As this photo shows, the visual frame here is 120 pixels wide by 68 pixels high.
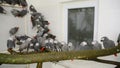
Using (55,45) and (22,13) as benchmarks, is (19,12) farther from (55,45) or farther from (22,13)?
(55,45)

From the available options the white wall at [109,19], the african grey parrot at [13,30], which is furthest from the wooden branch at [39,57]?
the african grey parrot at [13,30]

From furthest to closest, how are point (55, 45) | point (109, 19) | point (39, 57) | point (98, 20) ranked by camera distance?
1. point (98, 20)
2. point (109, 19)
3. point (55, 45)
4. point (39, 57)

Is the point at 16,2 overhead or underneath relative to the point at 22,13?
overhead

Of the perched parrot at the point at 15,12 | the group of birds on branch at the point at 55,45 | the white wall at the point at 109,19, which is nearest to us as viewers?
the group of birds on branch at the point at 55,45

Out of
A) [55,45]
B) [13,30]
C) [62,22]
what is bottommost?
[55,45]

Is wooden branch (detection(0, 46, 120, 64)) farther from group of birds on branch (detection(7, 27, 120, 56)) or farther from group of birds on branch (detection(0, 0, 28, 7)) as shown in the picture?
group of birds on branch (detection(0, 0, 28, 7))

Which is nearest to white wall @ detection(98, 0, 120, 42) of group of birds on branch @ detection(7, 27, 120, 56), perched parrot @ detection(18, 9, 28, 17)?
group of birds on branch @ detection(7, 27, 120, 56)

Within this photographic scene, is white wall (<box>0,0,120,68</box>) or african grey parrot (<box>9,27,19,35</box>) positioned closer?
white wall (<box>0,0,120,68</box>)

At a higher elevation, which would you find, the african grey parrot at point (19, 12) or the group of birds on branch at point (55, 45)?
the african grey parrot at point (19, 12)

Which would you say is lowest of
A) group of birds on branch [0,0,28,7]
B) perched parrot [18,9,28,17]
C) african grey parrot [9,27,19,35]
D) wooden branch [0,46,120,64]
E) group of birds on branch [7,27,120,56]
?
group of birds on branch [7,27,120,56]

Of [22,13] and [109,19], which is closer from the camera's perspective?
[109,19]

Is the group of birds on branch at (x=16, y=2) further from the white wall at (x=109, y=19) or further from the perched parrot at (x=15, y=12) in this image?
the white wall at (x=109, y=19)

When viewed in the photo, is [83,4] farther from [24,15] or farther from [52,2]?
[24,15]

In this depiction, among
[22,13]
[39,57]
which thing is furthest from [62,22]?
[39,57]
